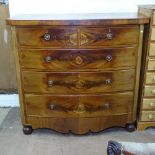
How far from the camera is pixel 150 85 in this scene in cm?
180

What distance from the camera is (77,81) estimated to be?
1709 mm

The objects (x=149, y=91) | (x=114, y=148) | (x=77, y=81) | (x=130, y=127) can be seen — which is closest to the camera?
(x=114, y=148)

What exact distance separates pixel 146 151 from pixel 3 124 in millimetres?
1638

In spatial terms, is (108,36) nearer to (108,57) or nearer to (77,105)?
(108,57)

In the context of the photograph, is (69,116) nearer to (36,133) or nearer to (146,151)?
(36,133)

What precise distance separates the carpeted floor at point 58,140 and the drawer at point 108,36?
2.48ft

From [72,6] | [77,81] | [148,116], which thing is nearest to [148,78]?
[148,116]

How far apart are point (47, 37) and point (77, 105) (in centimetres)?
55

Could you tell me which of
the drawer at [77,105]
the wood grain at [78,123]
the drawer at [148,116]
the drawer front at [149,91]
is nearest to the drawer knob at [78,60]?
the drawer at [77,105]

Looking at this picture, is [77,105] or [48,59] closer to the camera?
[48,59]

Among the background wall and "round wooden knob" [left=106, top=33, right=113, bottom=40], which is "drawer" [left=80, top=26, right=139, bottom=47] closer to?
"round wooden knob" [left=106, top=33, right=113, bottom=40]

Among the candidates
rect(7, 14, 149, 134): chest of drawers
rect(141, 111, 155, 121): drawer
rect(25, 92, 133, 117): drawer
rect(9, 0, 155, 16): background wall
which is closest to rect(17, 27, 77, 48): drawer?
rect(7, 14, 149, 134): chest of drawers

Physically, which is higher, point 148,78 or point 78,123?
point 148,78

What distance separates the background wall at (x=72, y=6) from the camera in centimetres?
203
